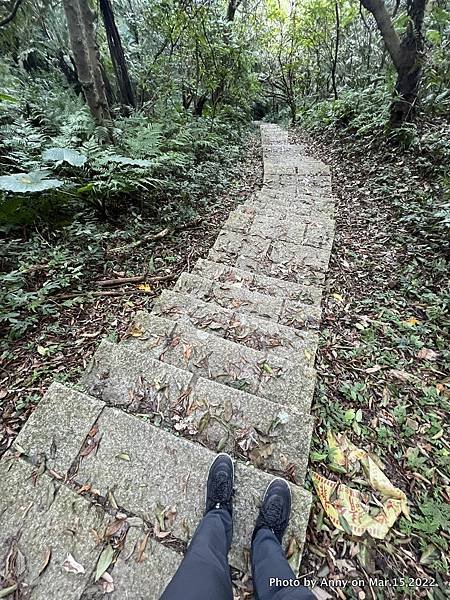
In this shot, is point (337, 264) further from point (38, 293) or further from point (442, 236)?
point (38, 293)

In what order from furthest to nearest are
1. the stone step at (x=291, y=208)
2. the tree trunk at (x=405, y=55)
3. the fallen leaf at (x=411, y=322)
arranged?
the tree trunk at (x=405, y=55), the stone step at (x=291, y=208), the fallen leaf at (x=411, y=322)

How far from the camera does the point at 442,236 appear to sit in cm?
321

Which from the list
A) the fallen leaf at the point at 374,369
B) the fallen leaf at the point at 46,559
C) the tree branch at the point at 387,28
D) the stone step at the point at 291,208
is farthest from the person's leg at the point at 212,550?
the tree branch at the point at 387,28

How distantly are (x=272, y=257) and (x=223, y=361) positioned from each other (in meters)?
1.64

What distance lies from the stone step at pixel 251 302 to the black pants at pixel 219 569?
57.8 inches

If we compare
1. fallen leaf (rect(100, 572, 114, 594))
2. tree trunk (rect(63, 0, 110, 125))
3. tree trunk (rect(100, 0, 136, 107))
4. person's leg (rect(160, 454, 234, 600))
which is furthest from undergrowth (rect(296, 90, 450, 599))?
tree trunk (rect(100, 0, 136, 107))

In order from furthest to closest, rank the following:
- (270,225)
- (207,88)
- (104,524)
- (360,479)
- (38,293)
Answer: (207,88) < (270,225) < (38,293) < (360,479) < (104,524)

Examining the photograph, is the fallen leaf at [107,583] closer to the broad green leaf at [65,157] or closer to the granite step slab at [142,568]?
the granite step slab at [142,568]

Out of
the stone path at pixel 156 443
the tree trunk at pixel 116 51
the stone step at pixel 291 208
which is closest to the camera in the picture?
the stone path at pixel 156 443

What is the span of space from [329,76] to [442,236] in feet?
33.6

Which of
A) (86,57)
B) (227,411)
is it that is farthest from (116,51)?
(227,411)

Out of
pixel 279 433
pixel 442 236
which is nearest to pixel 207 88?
pixel 442 236

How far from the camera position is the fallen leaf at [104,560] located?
1.19 meters

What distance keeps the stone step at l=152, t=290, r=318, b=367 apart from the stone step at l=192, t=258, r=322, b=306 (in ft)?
1.46
